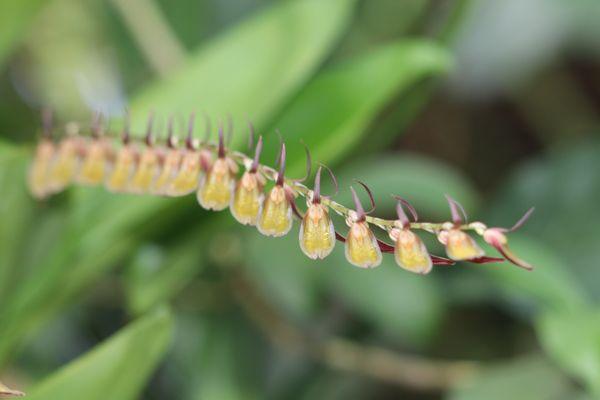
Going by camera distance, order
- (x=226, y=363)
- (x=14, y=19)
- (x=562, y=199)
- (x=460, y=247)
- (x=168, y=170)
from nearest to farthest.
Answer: (x=460, y=247), (x=168, y=170), (x=14, y=19), (x=226, y=363), (x=562, y=199)

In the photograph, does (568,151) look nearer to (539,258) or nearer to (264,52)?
(539,258)

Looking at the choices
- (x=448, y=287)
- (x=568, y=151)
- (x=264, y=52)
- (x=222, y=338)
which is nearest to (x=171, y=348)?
(x=222, y=338)

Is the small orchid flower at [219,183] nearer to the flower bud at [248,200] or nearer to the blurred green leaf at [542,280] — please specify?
the flower bud at [248,200]

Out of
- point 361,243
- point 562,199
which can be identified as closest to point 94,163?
point 361,243

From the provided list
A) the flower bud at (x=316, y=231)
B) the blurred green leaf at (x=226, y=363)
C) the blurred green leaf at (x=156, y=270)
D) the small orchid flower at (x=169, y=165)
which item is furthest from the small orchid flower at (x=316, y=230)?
the blurred green leaf at (x=226, y=363)

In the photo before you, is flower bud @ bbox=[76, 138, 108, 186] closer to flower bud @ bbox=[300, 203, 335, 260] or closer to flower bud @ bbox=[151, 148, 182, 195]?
flower bud @ bbox=[151, 148, 182, 195]

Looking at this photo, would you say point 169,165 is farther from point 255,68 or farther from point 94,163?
point 255,68
